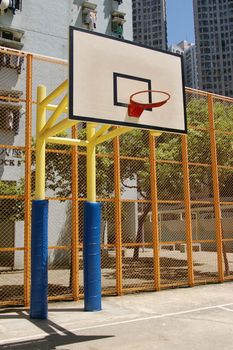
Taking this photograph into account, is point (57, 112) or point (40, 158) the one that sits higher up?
point (57, 112)

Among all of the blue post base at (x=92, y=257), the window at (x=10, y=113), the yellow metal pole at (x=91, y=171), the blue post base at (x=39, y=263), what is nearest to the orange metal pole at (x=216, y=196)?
the blue post base at (x=92, y=257)

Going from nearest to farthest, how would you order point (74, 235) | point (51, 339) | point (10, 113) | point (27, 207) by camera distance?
point (51, 339) → point (27, 207) → point (74, 235) → point (10, 113)

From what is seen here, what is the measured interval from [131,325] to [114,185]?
5.00 m

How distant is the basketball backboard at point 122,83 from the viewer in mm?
8229

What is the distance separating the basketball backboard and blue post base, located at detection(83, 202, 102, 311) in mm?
2648

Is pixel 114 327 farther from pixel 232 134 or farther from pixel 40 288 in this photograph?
pixel 232 134

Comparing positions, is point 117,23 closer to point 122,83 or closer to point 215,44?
point 122,83

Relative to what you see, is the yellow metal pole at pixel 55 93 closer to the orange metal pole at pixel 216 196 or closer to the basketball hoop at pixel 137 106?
the basketball hoop at pixel 137 106

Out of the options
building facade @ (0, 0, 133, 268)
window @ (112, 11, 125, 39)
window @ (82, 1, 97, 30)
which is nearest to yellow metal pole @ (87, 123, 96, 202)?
building facade @ (0, 0, 133, 268)

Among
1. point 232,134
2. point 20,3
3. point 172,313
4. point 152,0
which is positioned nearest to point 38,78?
point 20,3

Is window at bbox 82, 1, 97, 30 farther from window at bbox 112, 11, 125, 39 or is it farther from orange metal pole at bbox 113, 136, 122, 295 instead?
orange metal pole at bbox 113, 136, 122, 295

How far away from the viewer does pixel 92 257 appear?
32.3ft

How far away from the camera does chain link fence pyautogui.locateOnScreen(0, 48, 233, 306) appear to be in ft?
37.5

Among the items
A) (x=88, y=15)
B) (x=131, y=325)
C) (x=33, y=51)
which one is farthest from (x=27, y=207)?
(x=88, y=15)
